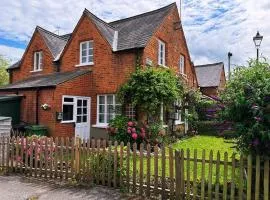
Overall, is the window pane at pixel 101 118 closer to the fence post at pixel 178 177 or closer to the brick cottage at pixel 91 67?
the brick cottage at pixel 91 67

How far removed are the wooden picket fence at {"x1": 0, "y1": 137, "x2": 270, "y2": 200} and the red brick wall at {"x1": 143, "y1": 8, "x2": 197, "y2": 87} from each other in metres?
8.40

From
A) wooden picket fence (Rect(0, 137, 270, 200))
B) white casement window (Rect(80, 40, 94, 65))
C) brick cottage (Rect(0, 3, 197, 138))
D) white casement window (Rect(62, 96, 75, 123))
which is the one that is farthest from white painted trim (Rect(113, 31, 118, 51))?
wooden picket fence (Rect(0, 137, 270, 200))

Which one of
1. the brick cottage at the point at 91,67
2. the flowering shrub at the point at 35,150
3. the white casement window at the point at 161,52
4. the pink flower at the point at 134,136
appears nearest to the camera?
the flowering shrub at the point at 35,150

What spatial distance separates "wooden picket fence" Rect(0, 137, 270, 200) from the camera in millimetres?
5902

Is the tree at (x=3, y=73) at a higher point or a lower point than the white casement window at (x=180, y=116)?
higher

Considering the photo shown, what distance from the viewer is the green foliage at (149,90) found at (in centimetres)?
1362

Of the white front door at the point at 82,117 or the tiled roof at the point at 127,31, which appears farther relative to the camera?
the tiled roof at the point at 127,31

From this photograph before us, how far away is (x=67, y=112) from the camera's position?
1500 cm

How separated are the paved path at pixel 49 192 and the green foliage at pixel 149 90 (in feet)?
22.3

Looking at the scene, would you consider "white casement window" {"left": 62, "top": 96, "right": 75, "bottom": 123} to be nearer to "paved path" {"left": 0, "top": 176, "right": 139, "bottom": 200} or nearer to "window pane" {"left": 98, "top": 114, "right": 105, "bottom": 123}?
"window pane" {"left": 98, "top": 114, "right": 105, "bottom": 123}

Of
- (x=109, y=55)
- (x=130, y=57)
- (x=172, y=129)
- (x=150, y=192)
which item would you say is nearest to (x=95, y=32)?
(x=109, y=55)

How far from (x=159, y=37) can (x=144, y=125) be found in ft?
20.4

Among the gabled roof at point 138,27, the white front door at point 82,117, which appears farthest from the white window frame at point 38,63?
the white front door at point 82,117

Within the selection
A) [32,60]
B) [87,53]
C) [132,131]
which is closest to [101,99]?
[87,53]
